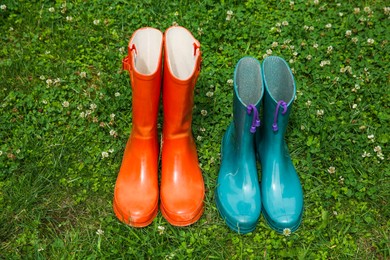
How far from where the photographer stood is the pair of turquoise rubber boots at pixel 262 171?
271 cm

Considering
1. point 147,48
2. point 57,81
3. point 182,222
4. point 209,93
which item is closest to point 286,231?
point 182,222

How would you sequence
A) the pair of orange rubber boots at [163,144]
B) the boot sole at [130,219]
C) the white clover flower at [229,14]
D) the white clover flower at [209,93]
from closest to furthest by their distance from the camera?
the pair of orange rubber boots at [163,144] → the boot sole at [130,219] → the white clover flower at [209,93] → the white clover flower at [229,14]

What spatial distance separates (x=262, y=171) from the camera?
2.88 meters

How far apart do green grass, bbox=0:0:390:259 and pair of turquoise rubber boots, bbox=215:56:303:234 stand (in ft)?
0.33

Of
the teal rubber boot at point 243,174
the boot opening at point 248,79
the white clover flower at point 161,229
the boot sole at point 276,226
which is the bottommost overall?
the white clover flower at point 161,229

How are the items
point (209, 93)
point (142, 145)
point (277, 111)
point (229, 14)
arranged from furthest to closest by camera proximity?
point (229, 14)
point (209, 93)
point (142, 145)
point (277, 111)

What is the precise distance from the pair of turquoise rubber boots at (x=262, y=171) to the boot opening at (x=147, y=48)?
1.53 feet

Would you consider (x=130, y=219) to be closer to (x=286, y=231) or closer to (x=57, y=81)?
(x=286, y=231)

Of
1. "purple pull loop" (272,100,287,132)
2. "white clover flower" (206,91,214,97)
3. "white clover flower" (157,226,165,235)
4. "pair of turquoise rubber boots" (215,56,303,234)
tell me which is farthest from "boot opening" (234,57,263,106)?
"white clover flower" (157,226,165,235)

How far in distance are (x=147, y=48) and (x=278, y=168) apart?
1.01 metres

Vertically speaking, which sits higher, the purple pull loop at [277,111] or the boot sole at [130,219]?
the purple pull loop at [277,111]

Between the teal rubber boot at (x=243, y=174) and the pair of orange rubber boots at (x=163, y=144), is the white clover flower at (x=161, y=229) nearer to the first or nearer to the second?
the pair of orange rubber boots at (x=163, y=144)

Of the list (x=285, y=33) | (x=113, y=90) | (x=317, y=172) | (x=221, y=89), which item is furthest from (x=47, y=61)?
(x=317, y=172)

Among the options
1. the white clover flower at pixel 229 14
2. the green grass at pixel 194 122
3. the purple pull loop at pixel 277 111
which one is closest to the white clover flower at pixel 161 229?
the green grass at pixel 194 122
